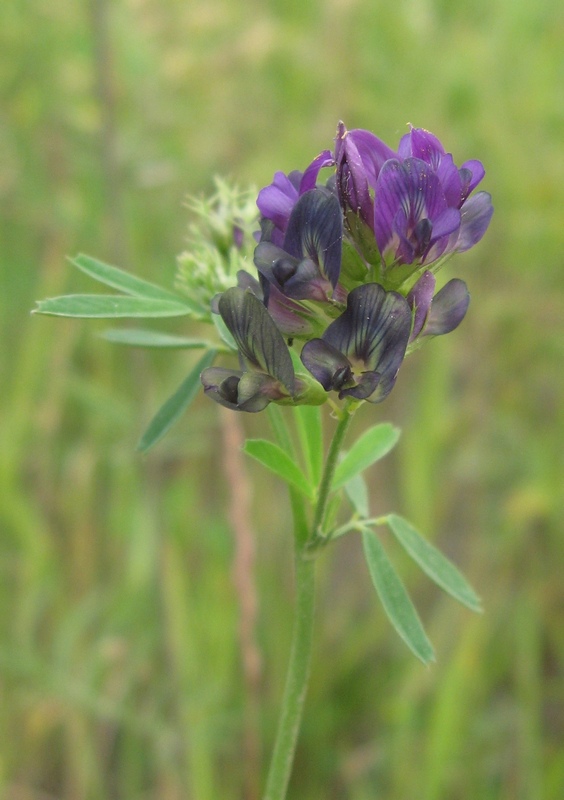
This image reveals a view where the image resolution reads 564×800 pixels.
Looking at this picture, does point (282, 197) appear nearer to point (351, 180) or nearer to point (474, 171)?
point (351, 180)

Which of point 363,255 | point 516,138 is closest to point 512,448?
point 516,138

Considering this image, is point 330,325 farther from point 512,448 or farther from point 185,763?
point 512,448

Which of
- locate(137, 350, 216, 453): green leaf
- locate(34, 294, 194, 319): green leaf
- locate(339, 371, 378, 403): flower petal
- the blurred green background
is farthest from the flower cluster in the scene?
the blurred green background

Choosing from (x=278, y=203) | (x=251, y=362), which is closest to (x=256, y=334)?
(x=251, y=362)

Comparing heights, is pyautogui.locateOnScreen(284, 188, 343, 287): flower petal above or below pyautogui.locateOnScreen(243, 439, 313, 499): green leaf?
above

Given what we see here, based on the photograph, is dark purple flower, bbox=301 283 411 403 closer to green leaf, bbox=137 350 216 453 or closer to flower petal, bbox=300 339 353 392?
flower petal, bbox=300 339 353 392

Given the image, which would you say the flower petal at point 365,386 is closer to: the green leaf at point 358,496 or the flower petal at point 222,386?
the flower petal at point 222,386

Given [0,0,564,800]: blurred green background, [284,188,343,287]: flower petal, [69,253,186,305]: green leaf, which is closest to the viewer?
[284,188,343,287]: flower petal
